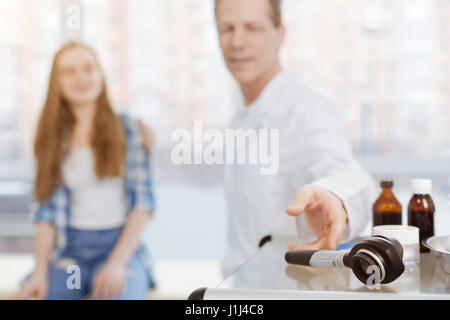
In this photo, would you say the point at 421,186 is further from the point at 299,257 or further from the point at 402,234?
the point at 299,257

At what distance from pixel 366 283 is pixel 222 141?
3.37 feet

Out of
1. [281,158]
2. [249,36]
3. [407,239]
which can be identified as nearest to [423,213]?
[407,239]

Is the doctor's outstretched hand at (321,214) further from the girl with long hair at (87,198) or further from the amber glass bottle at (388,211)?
the girl with long hair at (87,198)

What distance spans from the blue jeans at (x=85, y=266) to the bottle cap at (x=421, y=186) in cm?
105

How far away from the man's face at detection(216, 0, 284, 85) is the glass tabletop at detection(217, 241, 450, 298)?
85 centimetres

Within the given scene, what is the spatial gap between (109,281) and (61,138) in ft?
1.69

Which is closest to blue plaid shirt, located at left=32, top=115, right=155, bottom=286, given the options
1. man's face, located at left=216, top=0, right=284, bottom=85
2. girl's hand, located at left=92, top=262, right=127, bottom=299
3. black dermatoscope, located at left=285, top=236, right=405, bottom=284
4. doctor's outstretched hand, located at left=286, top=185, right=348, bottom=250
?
girl's hand, located at left=92, top=262, right=127, bottom=299

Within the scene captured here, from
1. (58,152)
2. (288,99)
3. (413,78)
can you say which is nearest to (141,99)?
(58,152)

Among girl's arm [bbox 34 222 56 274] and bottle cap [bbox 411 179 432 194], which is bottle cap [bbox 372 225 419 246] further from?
girl's arm [bbox 34 222 56 274]

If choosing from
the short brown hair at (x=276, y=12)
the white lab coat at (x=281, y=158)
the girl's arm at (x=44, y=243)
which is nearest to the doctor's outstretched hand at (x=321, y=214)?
the white lab coat at (x=281, y=158)

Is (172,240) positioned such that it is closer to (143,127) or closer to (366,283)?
(143,127)

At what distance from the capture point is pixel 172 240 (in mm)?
1966

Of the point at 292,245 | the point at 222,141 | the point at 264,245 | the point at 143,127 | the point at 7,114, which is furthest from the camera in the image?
the point at 7,114

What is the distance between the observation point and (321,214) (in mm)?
1035
